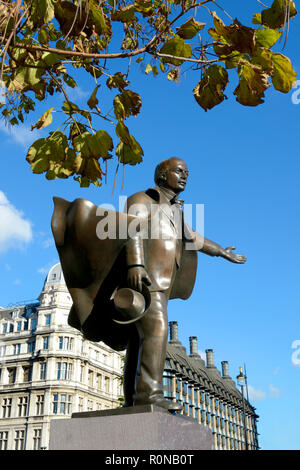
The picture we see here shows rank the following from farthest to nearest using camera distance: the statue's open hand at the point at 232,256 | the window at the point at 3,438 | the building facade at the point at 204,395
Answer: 1. the building facade at the point at 204,395
2. the window at the point at 3,438
3. the statue's open hand at the point at 232,256

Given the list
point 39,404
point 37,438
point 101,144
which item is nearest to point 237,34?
point 101,144

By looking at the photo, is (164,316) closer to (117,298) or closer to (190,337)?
(117,298)

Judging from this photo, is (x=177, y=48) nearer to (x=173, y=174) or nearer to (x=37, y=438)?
(x=173, y=174)

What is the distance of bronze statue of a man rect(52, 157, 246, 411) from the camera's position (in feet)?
10.5

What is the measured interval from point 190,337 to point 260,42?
71.0 m

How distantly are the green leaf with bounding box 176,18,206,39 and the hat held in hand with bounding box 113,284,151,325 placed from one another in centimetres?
171

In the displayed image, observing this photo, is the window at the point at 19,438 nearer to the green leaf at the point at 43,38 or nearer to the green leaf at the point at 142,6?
the green leaf at the point at 43,38

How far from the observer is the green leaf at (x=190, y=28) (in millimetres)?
2842

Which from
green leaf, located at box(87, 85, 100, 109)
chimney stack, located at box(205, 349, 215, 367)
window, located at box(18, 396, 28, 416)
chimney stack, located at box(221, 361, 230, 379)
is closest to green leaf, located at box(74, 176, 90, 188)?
green leaf, located at box(87, 85, 100, 109)

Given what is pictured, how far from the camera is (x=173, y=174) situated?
3.88 meters

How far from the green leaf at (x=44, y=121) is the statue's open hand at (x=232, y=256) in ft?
6.42

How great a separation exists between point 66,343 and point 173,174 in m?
39.5

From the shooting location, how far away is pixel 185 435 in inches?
115

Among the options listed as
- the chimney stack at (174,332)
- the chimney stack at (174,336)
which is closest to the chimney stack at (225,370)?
the chimney stack at (174,336)
